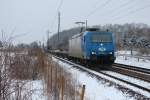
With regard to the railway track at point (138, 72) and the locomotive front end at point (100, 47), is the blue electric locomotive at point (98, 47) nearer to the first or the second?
the locomotive front end at point (100, 47)

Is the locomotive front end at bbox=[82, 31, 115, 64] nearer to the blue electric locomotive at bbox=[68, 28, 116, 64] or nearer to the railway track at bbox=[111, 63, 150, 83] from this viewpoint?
the blue electric locomotive at bbox=[68, 28, 116, 64]

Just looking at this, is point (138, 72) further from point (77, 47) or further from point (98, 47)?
point (77, 47)

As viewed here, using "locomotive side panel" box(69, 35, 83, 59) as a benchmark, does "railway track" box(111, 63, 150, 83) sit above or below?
below

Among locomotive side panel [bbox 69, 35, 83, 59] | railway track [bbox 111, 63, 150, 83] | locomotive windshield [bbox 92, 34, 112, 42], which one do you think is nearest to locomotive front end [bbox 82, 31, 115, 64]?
locomotive windshield [bbox 92, 34, 112, 42]

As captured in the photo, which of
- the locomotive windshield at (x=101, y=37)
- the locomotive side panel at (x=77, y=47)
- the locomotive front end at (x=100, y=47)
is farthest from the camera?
the locomotive side panel at (x=77, y=47)

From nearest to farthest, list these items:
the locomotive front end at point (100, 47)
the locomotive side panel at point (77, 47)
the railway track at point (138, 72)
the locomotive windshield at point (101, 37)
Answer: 1. the railway track at point (138, 72)
2. the locomotive front end at point (100, 47)
3. the locomotive windshield at point (101, 37)
4. the locomotive side panel at point (77, 47)

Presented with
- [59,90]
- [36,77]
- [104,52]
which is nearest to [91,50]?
[104,52]

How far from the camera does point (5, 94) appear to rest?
684 cm

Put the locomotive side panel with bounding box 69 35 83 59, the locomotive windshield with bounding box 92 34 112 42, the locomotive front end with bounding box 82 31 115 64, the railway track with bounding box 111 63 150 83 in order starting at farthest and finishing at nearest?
the locomotive side panel with bounding box 69 35 83 59, the locomotive windshield with bounding box 92 34 112 42, the locomotive front end with bounding box 82 31 115 64, the railway track with bounding box 111 63 150 83

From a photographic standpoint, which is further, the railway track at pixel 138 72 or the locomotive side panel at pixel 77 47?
the locomotive side panel at pixel 77 47

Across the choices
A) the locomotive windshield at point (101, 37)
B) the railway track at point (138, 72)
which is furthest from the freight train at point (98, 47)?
the railway track at point (138, 72)

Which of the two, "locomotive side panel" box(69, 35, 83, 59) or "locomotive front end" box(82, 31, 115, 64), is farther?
"locomotive side panel" box(69, 35, 83, 59)

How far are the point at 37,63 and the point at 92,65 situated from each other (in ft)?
34.3

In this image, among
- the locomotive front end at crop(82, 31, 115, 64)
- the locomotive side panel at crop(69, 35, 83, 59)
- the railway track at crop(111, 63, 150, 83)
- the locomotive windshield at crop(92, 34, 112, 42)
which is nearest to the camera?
the railway track at crop(111, 63, 150, 83)
